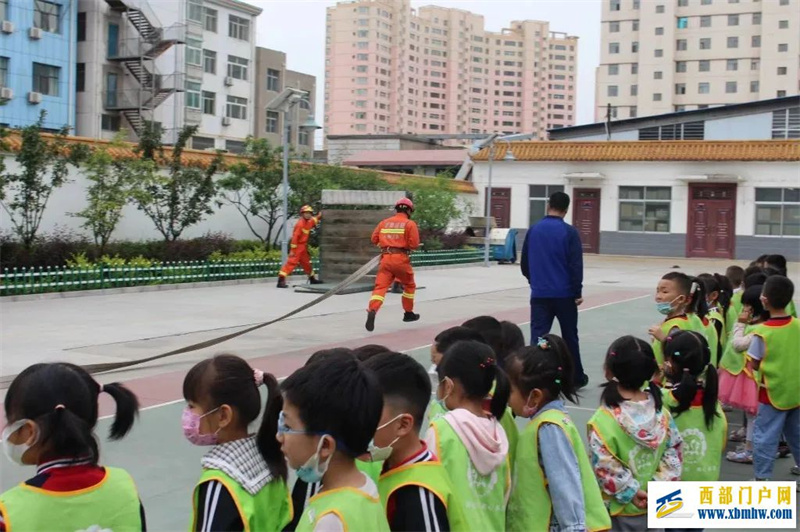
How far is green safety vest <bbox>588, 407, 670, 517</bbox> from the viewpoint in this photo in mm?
3803

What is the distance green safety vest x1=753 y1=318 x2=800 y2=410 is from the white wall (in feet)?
96.9

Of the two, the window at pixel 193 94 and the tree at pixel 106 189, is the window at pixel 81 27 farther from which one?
the tree at pixel 106 189

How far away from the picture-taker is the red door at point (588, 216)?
1420 inches

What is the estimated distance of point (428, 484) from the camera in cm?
258

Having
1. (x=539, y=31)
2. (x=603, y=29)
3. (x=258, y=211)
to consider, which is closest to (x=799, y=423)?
(x=258, y=211)

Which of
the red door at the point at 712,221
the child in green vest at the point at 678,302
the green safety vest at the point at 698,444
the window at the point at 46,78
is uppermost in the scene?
the window at the point at 46,78

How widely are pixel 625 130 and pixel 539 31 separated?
93878 millimetres

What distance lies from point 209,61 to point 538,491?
45103mm

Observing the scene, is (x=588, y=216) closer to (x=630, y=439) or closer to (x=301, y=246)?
(x=301, y=246)

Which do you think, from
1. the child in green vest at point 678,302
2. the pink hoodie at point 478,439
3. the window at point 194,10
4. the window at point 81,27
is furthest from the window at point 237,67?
the pink hoodie at point 478,439

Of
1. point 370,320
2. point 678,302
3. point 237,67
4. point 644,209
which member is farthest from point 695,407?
point 237,67

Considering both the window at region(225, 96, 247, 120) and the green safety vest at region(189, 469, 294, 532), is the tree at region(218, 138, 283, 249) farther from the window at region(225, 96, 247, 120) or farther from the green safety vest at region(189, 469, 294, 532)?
the window at region(225, 96, 247, 120)

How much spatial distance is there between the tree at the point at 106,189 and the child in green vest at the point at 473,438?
14.9 metres

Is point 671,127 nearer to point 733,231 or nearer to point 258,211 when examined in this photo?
point 733,231
